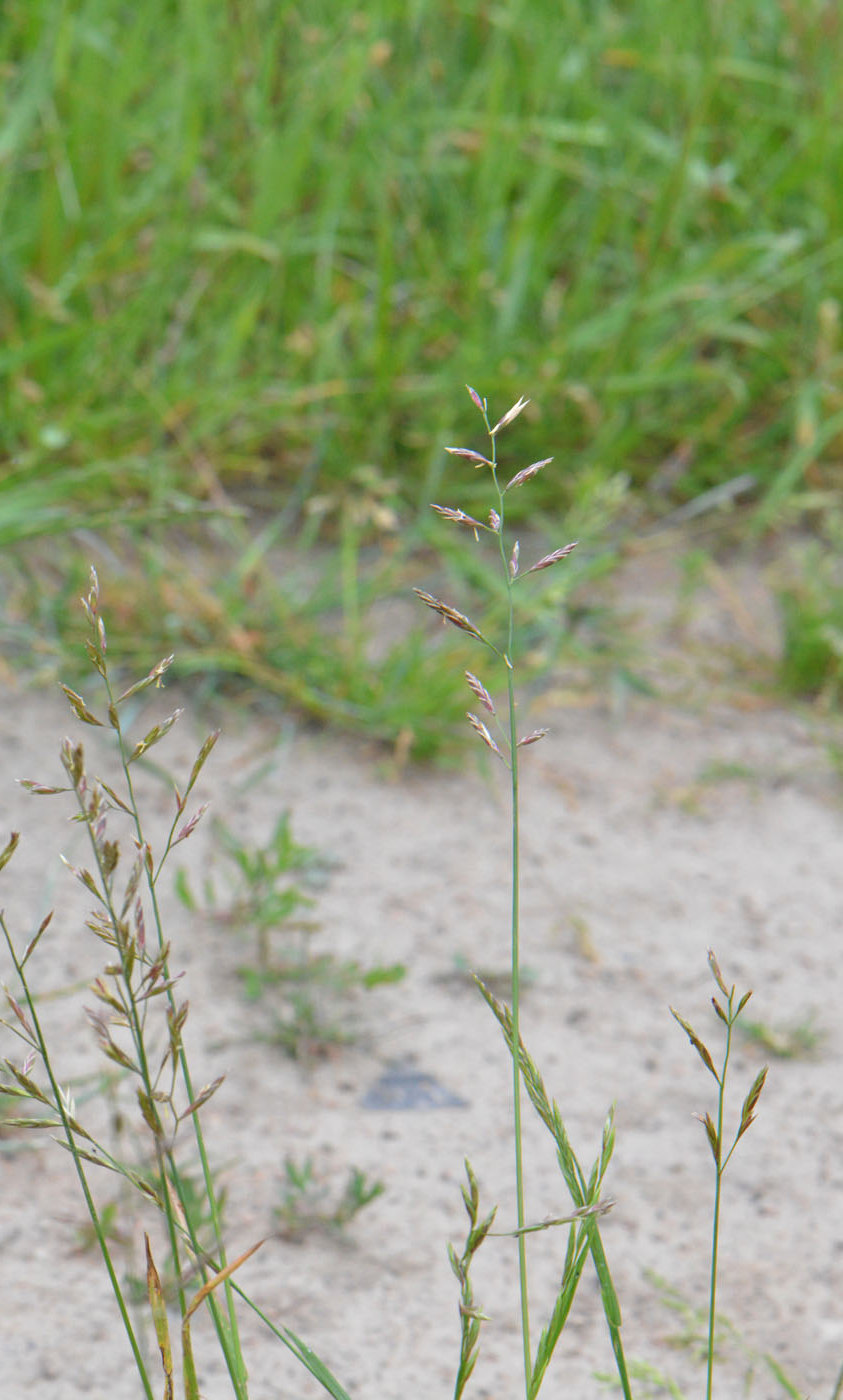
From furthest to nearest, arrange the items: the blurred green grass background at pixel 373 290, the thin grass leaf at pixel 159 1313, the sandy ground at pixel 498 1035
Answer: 1. the blurred green grass background at pixel 373 290
2. the sandy ground at pixel 498 1035
3. the thin grass leaf at pixel 159 1313

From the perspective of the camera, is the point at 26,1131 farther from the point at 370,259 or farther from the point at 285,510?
the point at 370,259

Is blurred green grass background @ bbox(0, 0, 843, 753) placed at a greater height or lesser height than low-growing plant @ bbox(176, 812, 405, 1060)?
greater

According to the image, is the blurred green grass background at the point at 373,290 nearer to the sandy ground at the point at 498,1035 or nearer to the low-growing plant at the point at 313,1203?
the sandy ground at the point at 498,1035

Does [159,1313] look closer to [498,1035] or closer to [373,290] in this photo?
[498,1035]

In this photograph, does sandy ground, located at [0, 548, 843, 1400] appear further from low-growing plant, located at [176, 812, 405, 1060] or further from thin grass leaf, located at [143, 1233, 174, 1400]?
thin grass leaf, located at [143, 1233, 174, 1400]

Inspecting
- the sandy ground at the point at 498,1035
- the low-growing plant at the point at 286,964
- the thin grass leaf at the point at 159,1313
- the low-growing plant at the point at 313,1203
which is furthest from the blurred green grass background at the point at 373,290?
the thin grass leaf at the point at 159,1313

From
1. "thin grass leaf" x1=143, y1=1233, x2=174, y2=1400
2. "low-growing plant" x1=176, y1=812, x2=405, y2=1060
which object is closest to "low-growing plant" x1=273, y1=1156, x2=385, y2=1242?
"low-growing plant" x1=176, y1=812, x2=405, y2=1060

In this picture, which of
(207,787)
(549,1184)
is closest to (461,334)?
(207,787)

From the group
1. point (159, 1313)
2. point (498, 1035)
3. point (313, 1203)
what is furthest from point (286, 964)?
point (159, 1313)
